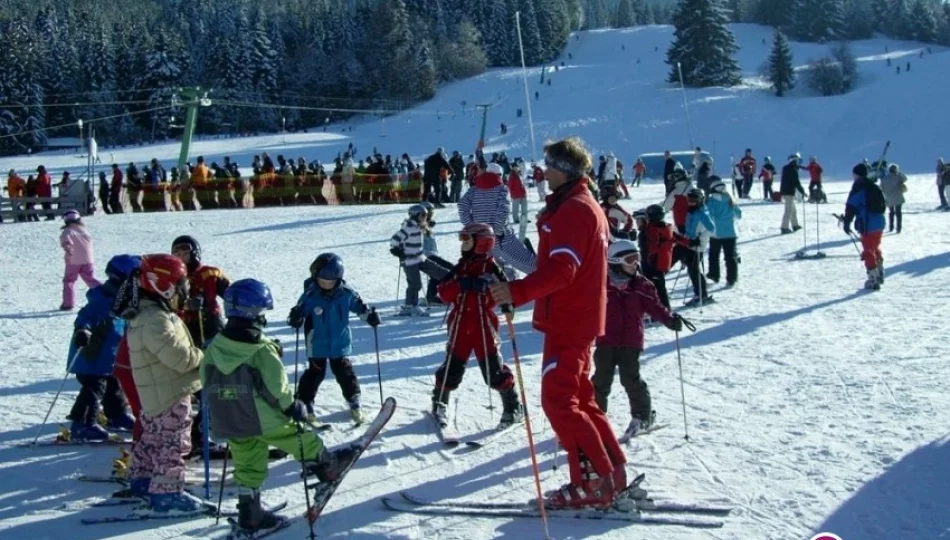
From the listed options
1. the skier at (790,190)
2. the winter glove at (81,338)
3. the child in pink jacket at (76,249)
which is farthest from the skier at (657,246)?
the skier at (790,190)

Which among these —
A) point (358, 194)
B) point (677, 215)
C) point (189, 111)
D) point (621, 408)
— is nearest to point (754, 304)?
point (677, 215)

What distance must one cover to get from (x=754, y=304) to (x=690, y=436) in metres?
6.06

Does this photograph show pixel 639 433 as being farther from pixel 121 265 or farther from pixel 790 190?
pixel 790 190

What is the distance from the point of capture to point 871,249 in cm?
1290

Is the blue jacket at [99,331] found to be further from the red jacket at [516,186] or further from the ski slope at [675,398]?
the red jacket at [516,186]

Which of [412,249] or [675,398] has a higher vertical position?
[412,249]

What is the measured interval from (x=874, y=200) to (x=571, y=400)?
9.10 m

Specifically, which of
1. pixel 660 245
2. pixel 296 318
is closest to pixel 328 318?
pixel 296 318

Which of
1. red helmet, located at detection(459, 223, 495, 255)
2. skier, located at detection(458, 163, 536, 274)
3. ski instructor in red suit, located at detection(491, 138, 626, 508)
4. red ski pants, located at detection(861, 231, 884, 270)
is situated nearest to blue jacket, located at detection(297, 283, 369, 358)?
red helmet, located at detection(459, 223, 495, 255)

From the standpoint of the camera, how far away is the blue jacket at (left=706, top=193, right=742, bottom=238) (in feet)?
43.0

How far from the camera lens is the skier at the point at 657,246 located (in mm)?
10375

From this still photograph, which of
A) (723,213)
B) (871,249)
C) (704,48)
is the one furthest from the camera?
(704,48)

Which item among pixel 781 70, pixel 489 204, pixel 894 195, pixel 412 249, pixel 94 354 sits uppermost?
pixel 781 70

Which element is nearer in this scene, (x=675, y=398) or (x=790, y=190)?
(x=675, y=398)
